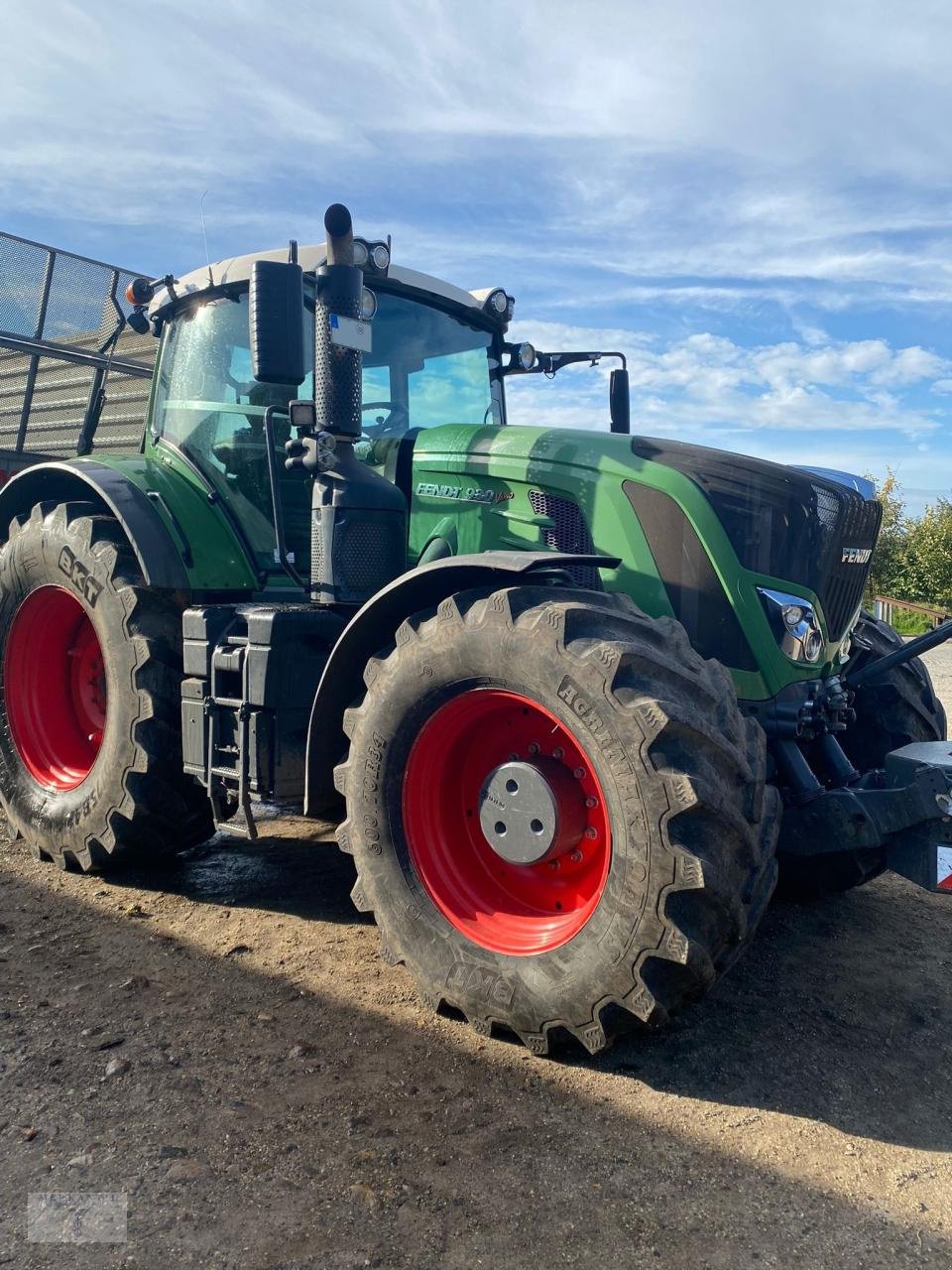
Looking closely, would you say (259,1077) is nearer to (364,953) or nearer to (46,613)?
(364,953)

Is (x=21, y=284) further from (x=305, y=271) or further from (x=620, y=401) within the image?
(x=620, y=401)

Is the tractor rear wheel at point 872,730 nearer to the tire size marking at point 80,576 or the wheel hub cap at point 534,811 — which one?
the wheel hub cap at point 534,811

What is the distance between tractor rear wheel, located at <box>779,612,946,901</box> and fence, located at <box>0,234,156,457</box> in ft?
14.8

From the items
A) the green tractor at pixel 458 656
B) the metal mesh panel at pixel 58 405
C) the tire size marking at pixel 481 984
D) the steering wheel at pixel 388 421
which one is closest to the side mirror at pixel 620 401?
the green tractor at pixel 458 656

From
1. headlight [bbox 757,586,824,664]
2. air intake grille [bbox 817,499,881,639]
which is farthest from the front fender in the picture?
air intake grille [bbox 817,499,881,639]

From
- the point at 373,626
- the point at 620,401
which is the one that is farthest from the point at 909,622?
the point at 373,626

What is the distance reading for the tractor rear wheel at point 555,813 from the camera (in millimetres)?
2648

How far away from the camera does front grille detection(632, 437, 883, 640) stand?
11.3ft

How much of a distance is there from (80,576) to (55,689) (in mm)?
878

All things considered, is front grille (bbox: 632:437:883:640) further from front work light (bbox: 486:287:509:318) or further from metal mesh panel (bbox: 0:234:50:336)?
metal mesh panel (bbox: 0:234:50:336)

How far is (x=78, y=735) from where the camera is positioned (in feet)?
16.5

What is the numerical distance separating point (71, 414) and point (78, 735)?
2.76 m

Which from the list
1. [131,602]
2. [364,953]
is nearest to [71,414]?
[131,602]

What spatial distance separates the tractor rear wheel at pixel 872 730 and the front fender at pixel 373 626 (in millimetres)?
1506
